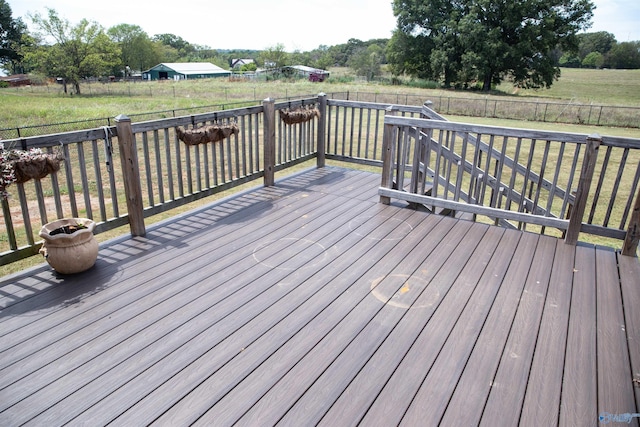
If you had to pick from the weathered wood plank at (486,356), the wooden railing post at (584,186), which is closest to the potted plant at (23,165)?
the weathered wood plank at (486,356)

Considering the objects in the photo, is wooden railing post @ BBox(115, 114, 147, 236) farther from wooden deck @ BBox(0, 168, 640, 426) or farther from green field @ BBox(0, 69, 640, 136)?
green field @ BBox(0, 69, 640, 136)

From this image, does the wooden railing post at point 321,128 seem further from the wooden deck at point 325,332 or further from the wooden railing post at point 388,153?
the wooden deck at point 325,332

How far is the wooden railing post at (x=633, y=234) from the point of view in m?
3.30

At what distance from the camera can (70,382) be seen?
191 cm

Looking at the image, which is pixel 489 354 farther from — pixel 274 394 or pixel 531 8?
pixel 531 8

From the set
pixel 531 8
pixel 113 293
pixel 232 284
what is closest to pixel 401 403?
pixel 232 284

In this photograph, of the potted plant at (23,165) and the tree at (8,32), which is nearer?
the potted plant at (23,165)

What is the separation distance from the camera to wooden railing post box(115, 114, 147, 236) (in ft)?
10.7

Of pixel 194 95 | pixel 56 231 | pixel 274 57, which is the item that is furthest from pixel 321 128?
pixel 274 57

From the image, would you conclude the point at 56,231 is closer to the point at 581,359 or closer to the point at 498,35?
the point at 581,359

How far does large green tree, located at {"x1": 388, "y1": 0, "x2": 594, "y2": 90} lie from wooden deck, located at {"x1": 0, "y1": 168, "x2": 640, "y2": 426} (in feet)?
115

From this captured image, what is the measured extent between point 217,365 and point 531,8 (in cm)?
3853

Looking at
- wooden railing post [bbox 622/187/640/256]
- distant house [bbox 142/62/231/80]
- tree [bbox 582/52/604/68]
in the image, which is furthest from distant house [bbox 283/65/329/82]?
wooden railing post [bbox 622/187/640/256]

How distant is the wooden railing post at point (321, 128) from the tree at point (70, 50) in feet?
111
